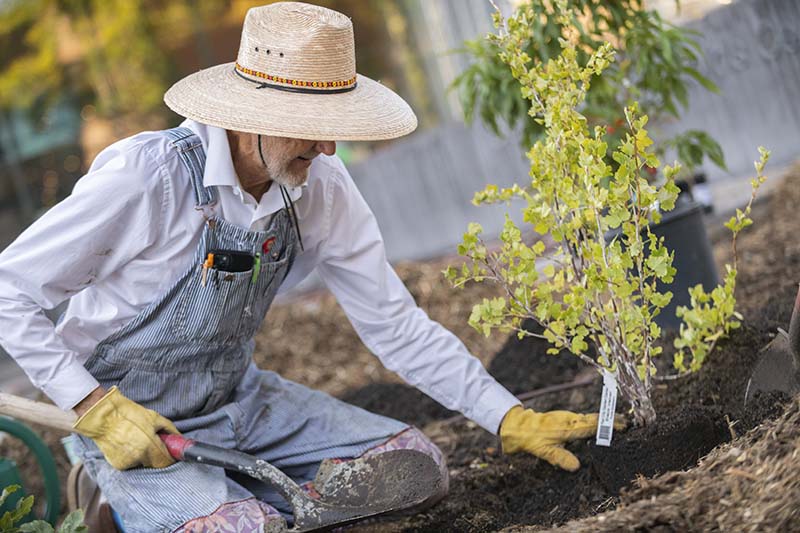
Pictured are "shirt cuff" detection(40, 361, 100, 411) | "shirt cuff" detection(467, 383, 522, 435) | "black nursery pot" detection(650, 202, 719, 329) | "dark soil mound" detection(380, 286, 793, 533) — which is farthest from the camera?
"black nursery pot" detection(650, 202, 719, 329)

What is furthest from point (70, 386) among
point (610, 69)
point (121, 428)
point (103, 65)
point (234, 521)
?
point (103, 65)

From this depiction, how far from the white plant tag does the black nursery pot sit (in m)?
1.06

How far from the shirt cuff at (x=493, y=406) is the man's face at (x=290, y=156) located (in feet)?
2.65

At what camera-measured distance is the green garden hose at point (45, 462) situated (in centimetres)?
331

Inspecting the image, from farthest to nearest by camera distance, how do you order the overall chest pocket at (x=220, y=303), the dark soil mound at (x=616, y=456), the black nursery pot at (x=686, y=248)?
the black nursery pot at (x=686, y=248) → the overall chest pocket at (x=220, y=303) → the dark soil mound at (x=616, y=456)

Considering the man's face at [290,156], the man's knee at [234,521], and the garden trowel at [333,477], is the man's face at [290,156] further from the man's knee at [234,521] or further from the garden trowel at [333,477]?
the man's knee at [234,521]

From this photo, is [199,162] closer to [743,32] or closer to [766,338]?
[766,338]

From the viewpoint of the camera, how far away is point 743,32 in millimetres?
6820

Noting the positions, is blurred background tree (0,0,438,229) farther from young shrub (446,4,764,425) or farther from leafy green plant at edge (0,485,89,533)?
leafy green plant at edge (0,485,89,533)

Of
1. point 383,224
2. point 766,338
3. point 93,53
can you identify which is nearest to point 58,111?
point 93,53

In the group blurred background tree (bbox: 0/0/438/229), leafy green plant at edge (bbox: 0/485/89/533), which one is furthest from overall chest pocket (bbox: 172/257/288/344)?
blurred background tree (bbox: 0/0/438/229)

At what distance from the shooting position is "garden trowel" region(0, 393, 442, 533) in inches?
109

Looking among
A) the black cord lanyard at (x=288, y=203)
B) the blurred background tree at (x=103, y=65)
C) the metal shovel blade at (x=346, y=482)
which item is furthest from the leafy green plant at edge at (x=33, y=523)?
the blurred background tree at (x=103, y=65)

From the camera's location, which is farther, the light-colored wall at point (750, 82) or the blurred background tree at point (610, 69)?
the light-colored wall at point (750, 82)
